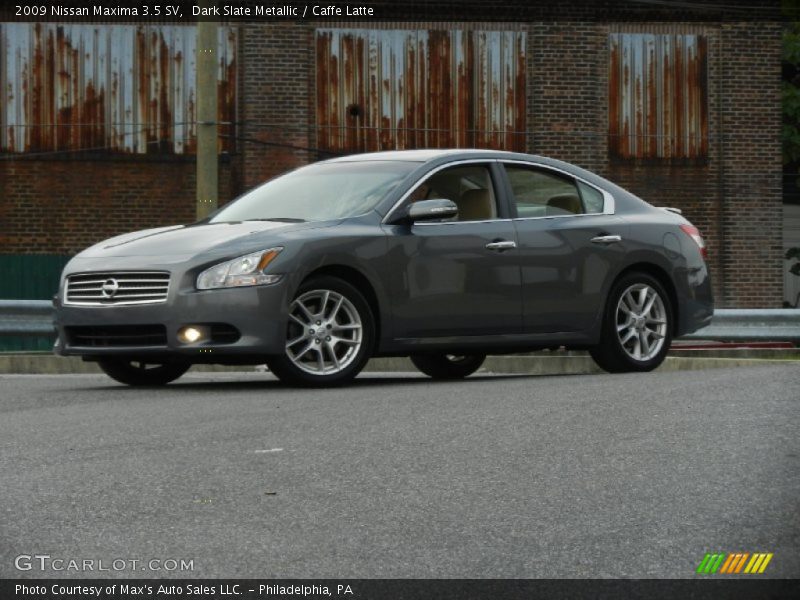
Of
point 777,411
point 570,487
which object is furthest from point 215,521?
point 777,411

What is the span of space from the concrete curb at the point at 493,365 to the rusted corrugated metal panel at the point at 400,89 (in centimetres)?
1057

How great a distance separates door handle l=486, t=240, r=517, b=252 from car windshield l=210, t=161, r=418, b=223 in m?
0.76

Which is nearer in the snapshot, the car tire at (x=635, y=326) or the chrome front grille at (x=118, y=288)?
the chrome front grille at (x=118, y=288)

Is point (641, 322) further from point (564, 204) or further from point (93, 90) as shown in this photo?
point (93, 90)

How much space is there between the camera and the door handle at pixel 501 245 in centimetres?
1114

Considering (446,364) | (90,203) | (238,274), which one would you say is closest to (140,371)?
(238,274)

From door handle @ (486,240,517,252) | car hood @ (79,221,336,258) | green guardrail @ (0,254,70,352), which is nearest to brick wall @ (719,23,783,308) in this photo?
green guardrail @ (0,254,70,352)

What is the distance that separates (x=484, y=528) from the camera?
18.1 feet

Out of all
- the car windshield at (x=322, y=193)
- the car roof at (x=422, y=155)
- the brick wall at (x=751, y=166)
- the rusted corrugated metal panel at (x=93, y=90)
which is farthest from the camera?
the brick wall at (x=751, y=166)

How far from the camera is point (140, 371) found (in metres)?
11.4

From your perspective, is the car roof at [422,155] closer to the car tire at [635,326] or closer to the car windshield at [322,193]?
the car windshield at [322,193]

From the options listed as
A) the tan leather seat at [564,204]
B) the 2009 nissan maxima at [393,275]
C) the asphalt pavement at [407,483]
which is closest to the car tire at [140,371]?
the 2009 nissan maxima at [393,275]

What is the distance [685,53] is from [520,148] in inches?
130

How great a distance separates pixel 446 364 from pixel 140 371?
8.43ft
